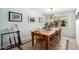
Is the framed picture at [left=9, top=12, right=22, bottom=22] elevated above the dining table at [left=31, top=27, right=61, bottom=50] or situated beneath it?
elevated above

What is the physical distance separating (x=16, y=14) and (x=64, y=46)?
2.97ft

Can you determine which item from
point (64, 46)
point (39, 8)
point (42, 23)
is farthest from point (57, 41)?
point (39, 8)

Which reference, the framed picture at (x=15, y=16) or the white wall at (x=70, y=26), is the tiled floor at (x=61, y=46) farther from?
the framed picture at (x=15, y=16)

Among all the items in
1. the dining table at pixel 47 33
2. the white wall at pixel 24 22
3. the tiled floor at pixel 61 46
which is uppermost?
the white wall at pixel 24 22

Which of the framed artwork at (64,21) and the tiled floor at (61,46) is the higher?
the framed artwork at (64,21)

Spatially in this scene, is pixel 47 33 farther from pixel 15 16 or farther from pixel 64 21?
pixel 15 16

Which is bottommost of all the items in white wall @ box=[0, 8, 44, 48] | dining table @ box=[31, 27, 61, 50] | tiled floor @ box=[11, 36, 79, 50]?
tiled floor @ box=[11, 36, 79, 50]

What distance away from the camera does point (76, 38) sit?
1558 mm

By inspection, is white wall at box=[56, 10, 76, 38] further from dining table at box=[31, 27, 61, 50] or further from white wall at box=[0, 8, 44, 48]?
white wall at box=[0, 8, 44, 48]

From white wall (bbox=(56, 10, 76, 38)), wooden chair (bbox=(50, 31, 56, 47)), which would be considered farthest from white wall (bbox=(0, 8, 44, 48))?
white wall (bbox=(56, 10, 76, 38))

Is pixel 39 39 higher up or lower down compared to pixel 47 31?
lower down

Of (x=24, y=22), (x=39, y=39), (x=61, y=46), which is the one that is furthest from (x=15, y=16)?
(x=61, y=46)

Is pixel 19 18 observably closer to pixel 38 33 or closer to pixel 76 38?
pixel 38 33

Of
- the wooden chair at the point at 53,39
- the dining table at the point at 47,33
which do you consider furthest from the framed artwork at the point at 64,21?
the wooden chair at the point at 53,39
